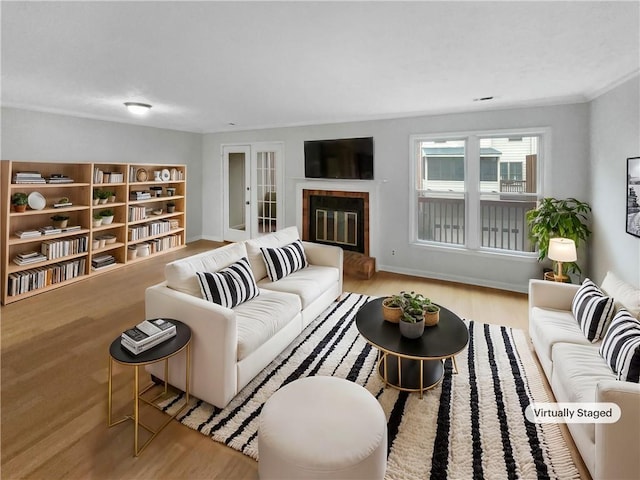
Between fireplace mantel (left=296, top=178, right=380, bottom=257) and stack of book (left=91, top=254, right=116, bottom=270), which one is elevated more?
fireplace mantel (left=296, top=178, right=380, bottom=257)

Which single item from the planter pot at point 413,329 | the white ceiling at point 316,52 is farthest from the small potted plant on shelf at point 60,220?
the planter pot at point 413,329

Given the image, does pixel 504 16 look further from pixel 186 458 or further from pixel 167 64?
pixel 186 458

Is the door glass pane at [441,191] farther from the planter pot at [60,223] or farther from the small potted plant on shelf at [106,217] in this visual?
the planter pot at [60,223]

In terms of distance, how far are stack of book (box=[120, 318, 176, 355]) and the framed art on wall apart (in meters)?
3.67

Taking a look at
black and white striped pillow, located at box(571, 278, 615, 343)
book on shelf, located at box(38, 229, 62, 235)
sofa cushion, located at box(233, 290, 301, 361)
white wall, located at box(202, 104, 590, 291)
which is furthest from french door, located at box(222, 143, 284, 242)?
black and white striped pillow, located at box(571, 278, 615, 343)

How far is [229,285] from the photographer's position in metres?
2.67

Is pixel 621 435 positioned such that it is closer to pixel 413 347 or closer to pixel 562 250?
pixel 413 347

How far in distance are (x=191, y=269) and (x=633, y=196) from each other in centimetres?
371

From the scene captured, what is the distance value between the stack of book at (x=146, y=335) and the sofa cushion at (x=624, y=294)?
9.89ft

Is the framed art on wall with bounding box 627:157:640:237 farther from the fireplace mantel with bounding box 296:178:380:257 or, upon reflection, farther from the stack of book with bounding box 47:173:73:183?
the stack of book with bounding box 47:173:73:183

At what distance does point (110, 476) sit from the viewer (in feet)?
5.49

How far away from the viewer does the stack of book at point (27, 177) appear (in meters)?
4.02

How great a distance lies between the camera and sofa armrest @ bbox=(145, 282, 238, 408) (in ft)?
6.77

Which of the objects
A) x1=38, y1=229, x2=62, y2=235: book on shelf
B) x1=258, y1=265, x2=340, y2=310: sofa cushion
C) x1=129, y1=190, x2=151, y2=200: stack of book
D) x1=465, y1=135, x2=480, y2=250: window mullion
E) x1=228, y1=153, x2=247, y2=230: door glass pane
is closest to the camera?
x1=258, y1=265, x2=340, y2=310: sofa cushion
